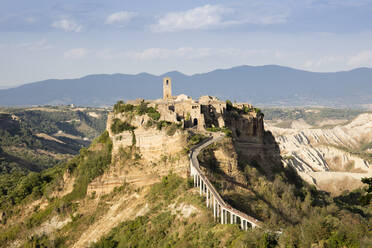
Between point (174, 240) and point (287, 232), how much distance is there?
11.1 metres

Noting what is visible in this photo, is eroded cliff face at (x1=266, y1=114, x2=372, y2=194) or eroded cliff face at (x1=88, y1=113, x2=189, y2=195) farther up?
eroded cliff face at (x1=88, y1=113, x2=189, y2=195)

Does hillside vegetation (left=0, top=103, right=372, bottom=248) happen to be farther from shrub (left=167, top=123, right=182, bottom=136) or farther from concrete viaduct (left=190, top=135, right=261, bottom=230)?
shrub (left=167, top=123, right=182, bottom=136)

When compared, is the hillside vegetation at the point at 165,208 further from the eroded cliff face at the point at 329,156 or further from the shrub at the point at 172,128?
→ the eroded cliff face at the point at 329,156

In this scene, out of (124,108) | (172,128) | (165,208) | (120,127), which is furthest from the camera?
(124,108)

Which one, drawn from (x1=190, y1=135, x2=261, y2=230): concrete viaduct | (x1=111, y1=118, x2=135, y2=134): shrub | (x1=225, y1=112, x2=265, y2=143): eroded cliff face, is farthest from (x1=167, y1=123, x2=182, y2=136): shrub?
(x1=225, y1=112, x2=265, y2=143): eroded cliff face

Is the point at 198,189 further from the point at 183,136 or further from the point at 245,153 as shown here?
the point at 245,153

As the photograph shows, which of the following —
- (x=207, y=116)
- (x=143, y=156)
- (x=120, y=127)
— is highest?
(x=207, y=116)

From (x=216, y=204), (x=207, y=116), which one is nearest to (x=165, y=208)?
(x=216, y=204)

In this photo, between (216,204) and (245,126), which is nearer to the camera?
(216,204)

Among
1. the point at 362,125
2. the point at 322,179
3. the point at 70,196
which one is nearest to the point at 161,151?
the point at 70,196

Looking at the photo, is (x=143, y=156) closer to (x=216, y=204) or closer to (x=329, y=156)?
(x=216, y=204)

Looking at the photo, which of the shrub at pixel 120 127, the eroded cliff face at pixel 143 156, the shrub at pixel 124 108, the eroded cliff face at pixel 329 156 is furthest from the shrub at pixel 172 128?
the eroded cliff face at pixel 329 156

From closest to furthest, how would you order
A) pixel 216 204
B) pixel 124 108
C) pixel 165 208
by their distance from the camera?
pixel 216 204 → pixel 165 208 → pixel 124 108

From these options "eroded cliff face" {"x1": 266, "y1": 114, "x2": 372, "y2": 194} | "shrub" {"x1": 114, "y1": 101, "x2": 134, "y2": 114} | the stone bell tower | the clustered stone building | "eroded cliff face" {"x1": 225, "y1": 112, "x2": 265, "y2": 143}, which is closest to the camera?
the clustered stone building
